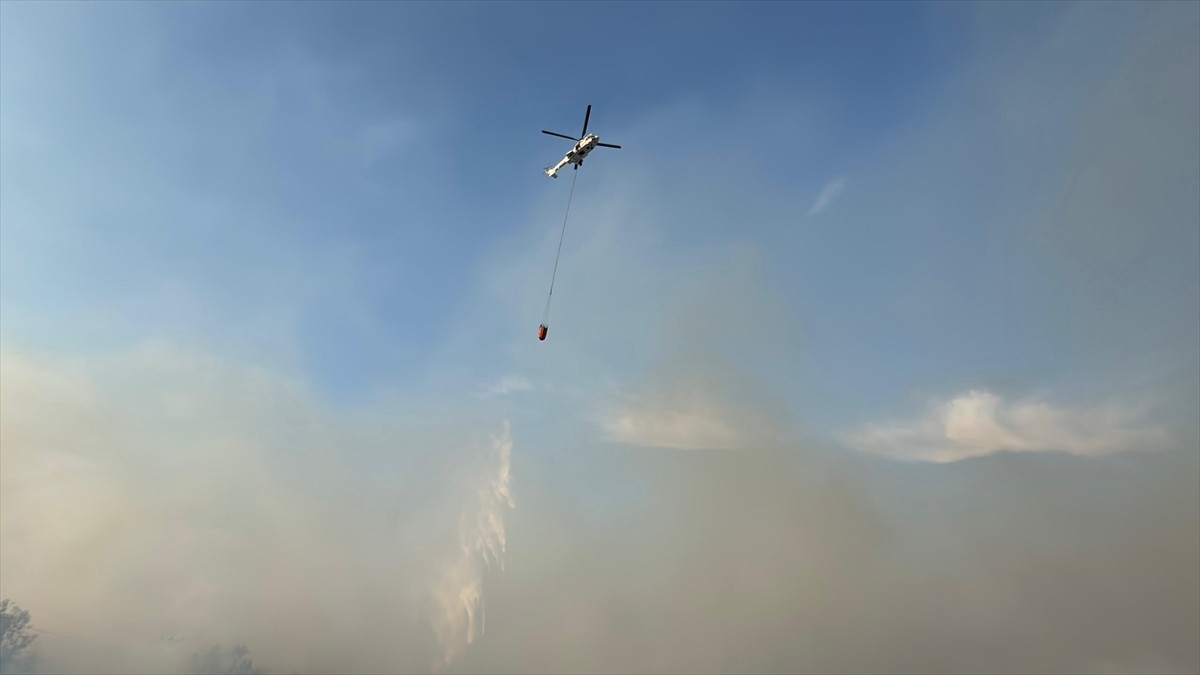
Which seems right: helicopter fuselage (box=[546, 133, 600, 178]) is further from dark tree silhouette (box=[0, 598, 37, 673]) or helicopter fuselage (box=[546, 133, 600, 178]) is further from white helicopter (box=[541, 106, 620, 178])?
dark tree silhouette (box=[0, 598, 37, 673])

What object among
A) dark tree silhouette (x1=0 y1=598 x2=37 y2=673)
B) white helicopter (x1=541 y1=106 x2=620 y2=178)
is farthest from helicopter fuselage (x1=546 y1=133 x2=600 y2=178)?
dark tree silhouette (x1=0 y1=598 x2=37 y2=673)

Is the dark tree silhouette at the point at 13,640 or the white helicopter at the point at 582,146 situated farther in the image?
the dark tree silhouette at the point at 13,640

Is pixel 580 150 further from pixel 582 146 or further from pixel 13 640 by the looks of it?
pixel 13 640

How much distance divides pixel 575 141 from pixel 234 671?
21343 centimetres

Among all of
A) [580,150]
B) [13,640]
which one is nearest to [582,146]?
[580,150]

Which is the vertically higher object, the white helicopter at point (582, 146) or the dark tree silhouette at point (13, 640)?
the white helicopter at point (582, 146)

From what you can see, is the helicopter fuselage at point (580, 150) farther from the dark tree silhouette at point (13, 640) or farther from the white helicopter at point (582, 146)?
the dark tree silhouette at point (13, 640)

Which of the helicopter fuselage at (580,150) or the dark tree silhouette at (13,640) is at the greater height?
the helicopter fuselage at (580,150)

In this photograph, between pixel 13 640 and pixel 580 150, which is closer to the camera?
pixel 580 150

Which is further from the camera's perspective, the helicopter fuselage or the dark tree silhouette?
the dark tree silhouette

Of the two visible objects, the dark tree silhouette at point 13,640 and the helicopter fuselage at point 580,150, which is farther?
the dark tree silhouette at point 13,640

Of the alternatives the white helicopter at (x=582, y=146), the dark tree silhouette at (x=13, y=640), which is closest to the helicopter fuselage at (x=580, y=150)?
the white helicopter at (x=582, y=146)

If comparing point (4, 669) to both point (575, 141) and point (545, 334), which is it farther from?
point (575, 141)

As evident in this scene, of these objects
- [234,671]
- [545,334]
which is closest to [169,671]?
[234,671]
